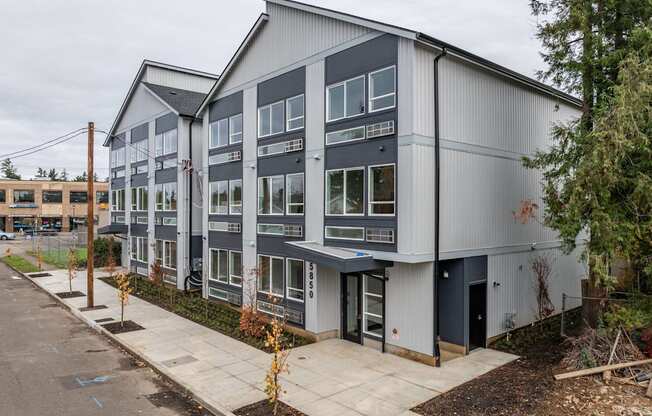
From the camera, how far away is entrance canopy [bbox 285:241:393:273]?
40.7ft

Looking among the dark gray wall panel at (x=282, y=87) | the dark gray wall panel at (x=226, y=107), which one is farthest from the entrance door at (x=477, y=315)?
the dark gray wall panel at (x=226, y=107)

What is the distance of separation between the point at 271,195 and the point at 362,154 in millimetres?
5039

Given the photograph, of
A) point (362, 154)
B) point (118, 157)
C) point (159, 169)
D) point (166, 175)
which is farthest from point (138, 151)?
point (362, 154)

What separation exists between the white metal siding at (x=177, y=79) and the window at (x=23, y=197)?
186 ft

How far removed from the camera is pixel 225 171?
783 inches

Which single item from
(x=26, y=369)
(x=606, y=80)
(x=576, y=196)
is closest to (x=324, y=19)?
(x=606, y=80)

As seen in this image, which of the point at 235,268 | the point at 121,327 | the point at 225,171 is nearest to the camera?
the point at 121,327

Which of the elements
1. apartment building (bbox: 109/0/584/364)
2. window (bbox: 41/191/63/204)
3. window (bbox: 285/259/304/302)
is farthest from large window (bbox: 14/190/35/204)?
window (bbox: 285/259/304/302)

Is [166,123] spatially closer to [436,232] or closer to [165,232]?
[165,232]

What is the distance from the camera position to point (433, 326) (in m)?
12.2

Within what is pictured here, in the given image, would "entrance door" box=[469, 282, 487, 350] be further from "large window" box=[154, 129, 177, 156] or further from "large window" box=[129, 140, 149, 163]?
"large window" box=[129, 140, 149, 163]

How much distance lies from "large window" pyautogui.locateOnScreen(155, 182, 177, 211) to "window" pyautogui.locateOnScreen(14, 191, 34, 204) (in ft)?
193

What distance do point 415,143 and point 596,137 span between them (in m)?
4.16

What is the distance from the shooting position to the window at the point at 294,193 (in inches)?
623
